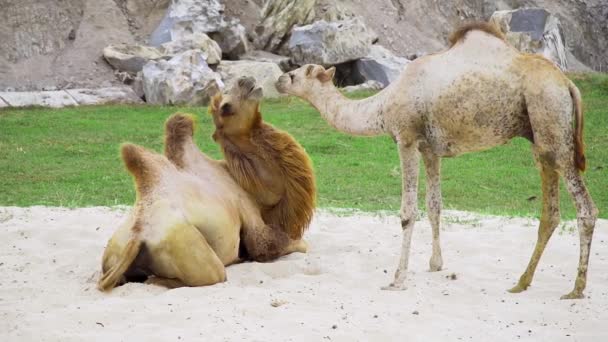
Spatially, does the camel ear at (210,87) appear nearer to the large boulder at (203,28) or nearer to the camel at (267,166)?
the large boulder at (203,28)

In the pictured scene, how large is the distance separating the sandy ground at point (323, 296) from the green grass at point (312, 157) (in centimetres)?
182

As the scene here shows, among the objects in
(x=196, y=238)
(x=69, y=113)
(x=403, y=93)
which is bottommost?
(x=69, y=113)

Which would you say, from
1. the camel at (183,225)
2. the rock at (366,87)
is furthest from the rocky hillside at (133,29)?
the camel at (183,225)

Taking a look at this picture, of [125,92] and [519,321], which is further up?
[519,321]

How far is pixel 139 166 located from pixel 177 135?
1.59ft

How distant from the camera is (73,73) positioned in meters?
16.8

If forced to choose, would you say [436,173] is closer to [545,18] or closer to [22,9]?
[545,18]

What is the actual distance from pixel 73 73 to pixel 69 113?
2.38 meters

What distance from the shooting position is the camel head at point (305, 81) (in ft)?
18.4

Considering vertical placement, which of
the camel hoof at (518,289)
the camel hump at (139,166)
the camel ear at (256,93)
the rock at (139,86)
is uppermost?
the camel ear at (256,93)

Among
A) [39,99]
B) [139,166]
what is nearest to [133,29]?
[39,99]

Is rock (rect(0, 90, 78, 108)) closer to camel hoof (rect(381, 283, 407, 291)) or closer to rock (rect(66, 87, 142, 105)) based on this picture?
rock (rect(66, 87, 142, 105))

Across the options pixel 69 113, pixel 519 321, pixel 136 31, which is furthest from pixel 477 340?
pixel 136 31

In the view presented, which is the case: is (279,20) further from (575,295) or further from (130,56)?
(575,295)
